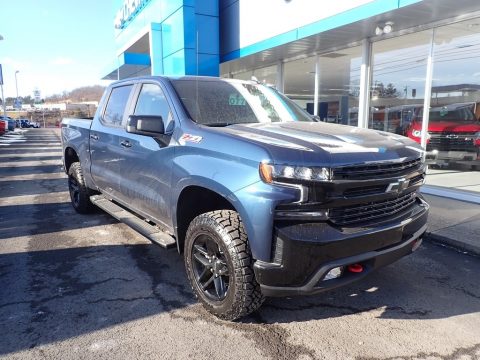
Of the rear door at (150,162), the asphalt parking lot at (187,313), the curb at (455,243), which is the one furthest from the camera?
the curb at (455,243)

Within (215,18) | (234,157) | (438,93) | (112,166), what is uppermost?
(215,18)

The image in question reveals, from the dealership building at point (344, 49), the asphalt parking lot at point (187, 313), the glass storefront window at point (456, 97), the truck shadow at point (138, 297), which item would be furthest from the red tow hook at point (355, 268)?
the glass storefront window at point (456, 97)

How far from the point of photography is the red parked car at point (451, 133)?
822cm

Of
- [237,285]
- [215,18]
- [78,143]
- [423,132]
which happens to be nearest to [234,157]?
[237,285]

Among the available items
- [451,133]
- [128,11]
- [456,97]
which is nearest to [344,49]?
[456,97]

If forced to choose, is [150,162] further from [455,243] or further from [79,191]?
[455,243]

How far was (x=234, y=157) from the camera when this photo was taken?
9.11ft

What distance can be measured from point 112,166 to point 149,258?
3.83ft

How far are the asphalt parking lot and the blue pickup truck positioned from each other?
0.33 m

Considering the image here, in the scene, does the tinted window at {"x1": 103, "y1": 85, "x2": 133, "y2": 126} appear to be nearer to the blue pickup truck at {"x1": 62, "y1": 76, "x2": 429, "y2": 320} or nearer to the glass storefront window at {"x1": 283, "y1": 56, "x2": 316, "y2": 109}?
the blue pickup truck at {"x1": 62, "y1": 76, "x2": 429, "y2": 320}

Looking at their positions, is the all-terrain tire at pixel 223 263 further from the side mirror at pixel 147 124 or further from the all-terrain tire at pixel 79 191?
the all-terrain tire at pixel 79 191

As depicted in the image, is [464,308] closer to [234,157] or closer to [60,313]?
[234,157]

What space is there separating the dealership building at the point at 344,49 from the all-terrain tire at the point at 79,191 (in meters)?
3.03

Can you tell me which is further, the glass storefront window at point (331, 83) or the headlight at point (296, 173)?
the glass storefront window at point (331, 83)
